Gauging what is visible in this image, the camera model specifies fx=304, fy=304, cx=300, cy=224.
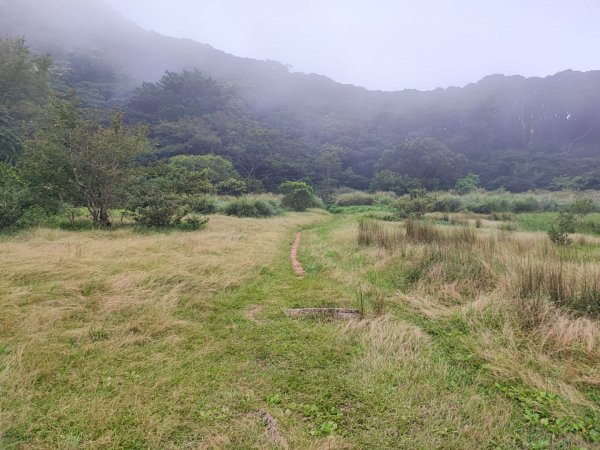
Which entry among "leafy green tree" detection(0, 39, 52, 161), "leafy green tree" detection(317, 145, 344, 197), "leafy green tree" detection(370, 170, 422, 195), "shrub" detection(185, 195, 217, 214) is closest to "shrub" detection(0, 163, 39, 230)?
Result: "shrub" detection(185, 195, 217, 214)

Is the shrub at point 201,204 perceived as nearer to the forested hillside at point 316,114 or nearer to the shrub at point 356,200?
the shrub at point 356,200

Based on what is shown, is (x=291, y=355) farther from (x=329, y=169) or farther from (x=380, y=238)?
(x=329, y=169)

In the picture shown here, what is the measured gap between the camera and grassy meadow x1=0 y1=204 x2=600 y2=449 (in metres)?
2.37

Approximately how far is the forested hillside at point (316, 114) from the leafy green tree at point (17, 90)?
771 inches

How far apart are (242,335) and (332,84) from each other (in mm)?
108407

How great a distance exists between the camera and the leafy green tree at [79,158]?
10.6 metres

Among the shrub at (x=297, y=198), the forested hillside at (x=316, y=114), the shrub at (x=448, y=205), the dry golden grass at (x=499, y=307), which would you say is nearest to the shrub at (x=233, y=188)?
the shrub at (x=297, y=198)

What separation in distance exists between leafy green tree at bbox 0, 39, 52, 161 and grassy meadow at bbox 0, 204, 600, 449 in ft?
50.4

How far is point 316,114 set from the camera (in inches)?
3287

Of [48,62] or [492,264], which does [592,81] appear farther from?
[48,62]

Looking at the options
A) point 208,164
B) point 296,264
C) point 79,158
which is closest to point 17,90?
point 79,158

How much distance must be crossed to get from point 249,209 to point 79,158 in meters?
9.63

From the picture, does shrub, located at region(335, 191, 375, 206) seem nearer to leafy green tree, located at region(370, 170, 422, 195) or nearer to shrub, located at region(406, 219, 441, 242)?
leafy green tree, located at region(370, 170, 422, 195)

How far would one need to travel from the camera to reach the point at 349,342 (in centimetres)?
379
